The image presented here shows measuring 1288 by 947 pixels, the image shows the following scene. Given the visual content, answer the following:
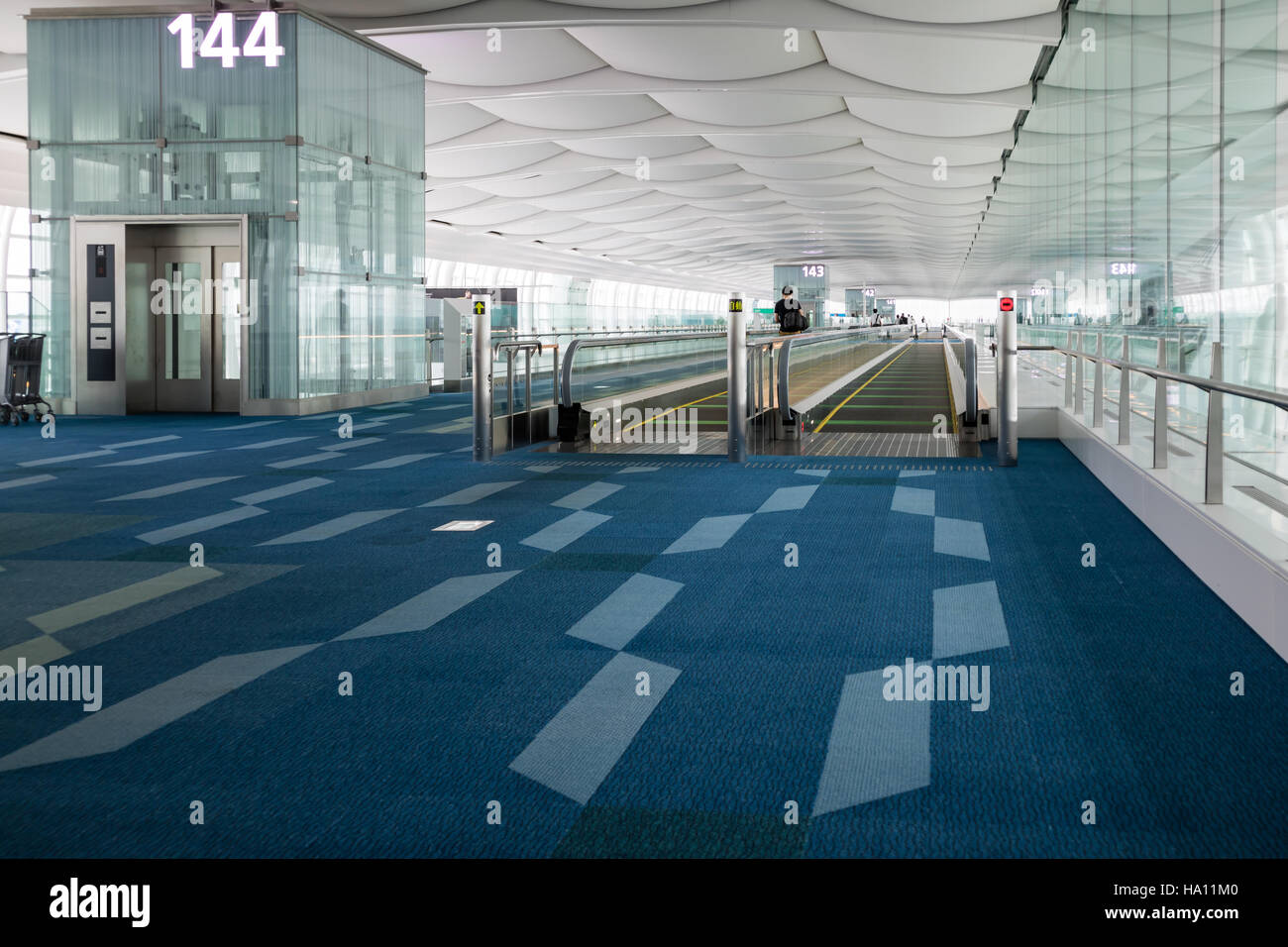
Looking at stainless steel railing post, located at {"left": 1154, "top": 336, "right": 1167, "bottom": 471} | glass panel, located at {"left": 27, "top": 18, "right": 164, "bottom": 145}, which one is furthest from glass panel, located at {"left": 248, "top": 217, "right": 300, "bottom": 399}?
stainless steel railing post, located at {"left": 1154, "top": 336, "right": 1167, "bottom": 471}

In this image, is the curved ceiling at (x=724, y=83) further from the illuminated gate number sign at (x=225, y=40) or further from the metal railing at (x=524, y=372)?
the metal railing at (x=524, y=372)

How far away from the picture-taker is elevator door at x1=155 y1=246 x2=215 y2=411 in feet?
59.9

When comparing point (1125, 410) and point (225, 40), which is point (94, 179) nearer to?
point (225, 40)

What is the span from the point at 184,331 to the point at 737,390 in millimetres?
10637

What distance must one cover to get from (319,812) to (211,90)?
53.9ft

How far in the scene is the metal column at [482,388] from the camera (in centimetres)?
1140

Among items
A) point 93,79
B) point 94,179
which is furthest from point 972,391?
point 93,79

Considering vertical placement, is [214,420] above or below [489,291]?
below

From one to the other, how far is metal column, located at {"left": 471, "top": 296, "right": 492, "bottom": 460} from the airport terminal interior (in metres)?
0.05

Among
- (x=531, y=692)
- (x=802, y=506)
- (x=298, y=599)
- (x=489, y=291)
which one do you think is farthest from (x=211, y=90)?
(x=531, y=692)

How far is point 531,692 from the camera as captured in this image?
13.9 feet

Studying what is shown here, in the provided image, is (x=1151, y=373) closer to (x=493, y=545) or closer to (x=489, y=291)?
(x=493, y=545)

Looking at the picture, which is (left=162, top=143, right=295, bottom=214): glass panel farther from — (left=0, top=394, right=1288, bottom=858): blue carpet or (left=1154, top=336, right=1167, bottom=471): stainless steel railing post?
(left=1154, top=336, right=1167, bottom=471): stainless steel railing post

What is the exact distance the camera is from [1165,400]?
25.5 feet
